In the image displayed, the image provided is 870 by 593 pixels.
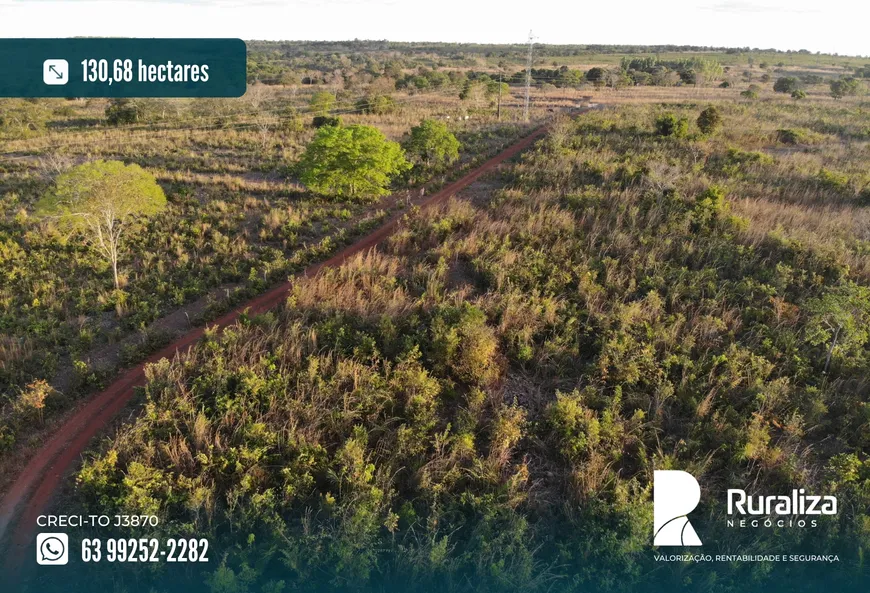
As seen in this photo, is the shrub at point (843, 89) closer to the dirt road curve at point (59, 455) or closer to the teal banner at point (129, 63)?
the teal banner at point (129, 63)

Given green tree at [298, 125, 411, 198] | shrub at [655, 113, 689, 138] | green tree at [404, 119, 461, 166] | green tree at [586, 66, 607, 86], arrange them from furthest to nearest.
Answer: green tree at [586, 66, 607, 86] < shrub at [655, 113, 689, 138] < green tree at [404, 119, 461, 166] < green tree at [298, 125, 411, 198]

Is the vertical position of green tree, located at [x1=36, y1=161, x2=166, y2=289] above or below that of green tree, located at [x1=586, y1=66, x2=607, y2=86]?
below

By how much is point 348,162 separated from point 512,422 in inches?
729

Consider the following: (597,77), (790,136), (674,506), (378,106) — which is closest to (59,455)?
(674,506)

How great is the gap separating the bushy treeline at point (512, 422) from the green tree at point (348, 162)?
31.6ft

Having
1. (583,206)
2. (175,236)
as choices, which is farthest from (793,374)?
(175,236)

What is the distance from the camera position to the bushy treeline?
7160 mm

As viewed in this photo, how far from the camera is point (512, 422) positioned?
920cm

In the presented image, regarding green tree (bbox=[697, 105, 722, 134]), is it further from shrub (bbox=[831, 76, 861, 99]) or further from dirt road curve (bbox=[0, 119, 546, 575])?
shrub (bbox=[831, 76, 861, 99])

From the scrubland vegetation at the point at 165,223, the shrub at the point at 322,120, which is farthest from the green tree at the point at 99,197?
the shrub at the point at 322,120

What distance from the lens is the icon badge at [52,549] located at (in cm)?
727

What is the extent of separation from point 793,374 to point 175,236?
2131 cm

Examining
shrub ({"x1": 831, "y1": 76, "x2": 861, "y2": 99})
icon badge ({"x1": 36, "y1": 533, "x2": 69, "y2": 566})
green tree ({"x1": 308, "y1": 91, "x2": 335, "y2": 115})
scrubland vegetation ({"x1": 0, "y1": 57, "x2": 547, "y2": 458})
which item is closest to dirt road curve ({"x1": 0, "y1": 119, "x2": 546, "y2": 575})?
icon badge ({"x1": 36, "y1": 533, "x2": 69, "y2": 566})

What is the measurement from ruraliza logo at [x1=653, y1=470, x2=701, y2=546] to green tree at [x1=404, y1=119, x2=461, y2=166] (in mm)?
24392
